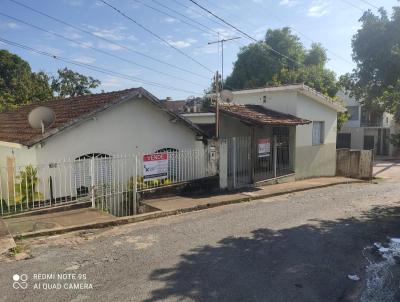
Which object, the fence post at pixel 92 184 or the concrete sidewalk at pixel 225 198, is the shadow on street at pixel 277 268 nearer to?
the concrete sidewalk at pixel 225 198

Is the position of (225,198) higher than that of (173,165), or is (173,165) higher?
(173,165)

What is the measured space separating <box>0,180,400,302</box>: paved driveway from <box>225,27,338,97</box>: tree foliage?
2679 centimetres

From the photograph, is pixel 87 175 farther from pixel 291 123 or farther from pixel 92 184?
pixel 291 123

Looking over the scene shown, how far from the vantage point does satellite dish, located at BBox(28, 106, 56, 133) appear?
9962mm

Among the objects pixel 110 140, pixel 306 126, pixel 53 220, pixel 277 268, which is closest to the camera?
pixel 277 268

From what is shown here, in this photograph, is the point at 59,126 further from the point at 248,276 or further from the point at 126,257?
the point at 248,276

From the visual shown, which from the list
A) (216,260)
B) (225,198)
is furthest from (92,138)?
(216,260)

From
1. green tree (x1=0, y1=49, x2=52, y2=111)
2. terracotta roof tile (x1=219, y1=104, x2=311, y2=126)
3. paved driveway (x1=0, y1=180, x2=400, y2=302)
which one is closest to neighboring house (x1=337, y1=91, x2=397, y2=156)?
terracotta roof tile (x1=219, y1=104, x2=311, y2=126)

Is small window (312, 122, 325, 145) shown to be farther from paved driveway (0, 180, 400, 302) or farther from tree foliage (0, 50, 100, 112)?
tree foliage (0, 50, 100, 112)

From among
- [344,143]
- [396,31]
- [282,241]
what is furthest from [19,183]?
[344,143]

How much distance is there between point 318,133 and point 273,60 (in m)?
18.3

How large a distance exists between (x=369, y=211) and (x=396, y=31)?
7.28 m

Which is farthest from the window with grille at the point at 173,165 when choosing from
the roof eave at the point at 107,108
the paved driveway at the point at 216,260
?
the paved driveway at the point at 216,260

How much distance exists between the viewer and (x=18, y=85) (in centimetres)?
3462
